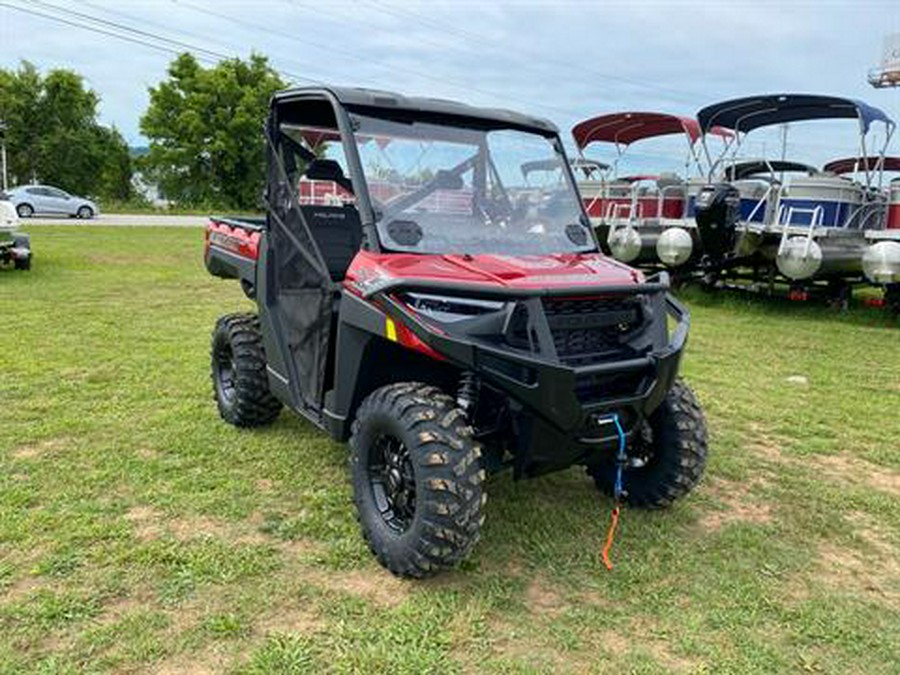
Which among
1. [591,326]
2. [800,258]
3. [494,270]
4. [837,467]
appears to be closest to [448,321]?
[494,270]

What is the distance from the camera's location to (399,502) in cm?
322

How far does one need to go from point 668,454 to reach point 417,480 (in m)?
1.42

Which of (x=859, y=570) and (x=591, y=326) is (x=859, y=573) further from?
(x=591, y=326)

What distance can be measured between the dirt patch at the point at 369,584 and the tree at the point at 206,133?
133 feet

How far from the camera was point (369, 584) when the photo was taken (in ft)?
10.1

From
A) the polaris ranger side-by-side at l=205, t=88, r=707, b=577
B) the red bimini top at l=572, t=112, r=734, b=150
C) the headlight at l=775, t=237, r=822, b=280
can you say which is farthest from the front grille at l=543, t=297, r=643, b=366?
the red bimini top at l=572, t=112, r=734, b=150

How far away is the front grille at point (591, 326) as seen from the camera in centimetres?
312

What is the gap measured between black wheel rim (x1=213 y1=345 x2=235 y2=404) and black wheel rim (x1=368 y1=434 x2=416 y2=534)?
1.93 metres

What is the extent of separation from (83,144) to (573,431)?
145ft

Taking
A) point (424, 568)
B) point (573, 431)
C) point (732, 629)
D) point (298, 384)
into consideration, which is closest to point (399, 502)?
point (424, 568)

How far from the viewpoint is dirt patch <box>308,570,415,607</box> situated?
298cm

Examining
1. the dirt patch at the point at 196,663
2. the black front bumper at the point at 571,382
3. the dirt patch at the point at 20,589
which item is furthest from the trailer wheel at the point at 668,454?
the dirt patch at the point at 20,589

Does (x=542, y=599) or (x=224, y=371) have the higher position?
(x=224, y=371)

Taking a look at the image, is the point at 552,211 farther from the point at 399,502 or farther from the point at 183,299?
the point at 183,299
